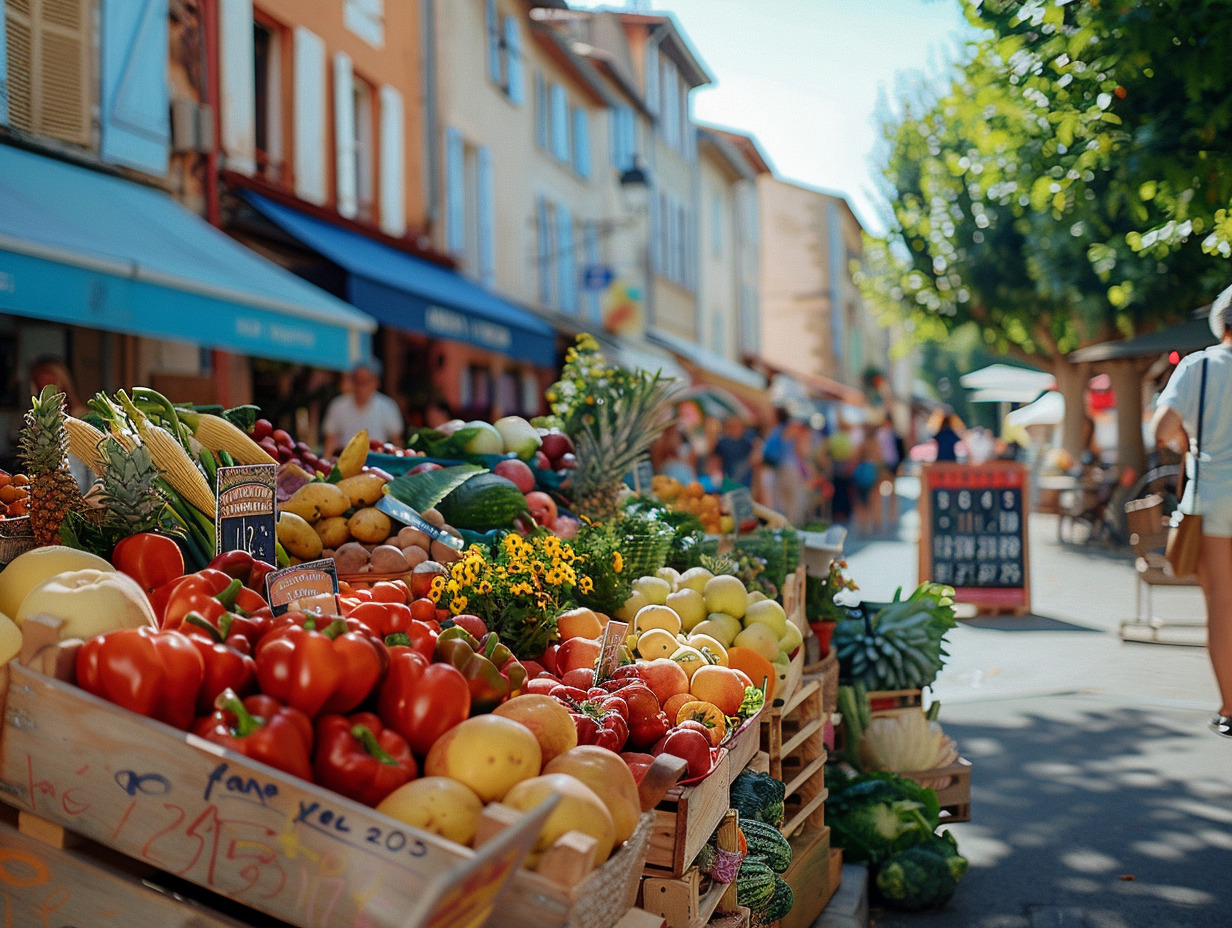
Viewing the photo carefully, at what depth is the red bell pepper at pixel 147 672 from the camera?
185 cm

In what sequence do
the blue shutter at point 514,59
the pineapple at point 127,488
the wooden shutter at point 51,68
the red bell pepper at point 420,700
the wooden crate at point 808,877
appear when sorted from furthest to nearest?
1. the blue shutter at point 514,59
2. the wooden shutter at point 51,68
3. the wooden crate at point 808,877
4. the pineapple at point 127,488
5. the red bell pepper at point 420,700

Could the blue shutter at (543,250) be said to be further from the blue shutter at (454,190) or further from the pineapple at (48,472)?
the pineapple at (48,472)

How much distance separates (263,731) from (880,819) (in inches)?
114

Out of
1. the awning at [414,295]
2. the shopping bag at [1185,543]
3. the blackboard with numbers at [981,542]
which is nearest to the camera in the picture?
the shopping bag at [1185,543]

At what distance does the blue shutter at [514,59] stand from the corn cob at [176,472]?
14.7 meters

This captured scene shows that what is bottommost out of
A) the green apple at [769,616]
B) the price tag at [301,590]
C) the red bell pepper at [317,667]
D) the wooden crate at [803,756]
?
the wooden crate at [803,756]

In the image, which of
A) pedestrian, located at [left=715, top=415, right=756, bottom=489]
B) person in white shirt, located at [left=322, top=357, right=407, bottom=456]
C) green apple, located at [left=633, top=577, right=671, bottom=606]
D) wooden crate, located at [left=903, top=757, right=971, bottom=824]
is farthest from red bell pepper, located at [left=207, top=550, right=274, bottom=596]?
pedestrian, located at [left=715, top=415, right=756, bottom=489]

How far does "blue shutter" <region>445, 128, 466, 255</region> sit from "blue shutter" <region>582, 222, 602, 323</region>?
563cm

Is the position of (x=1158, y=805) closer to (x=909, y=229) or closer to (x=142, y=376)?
(x=142, y=376)

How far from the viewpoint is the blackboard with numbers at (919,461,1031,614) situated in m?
9.38

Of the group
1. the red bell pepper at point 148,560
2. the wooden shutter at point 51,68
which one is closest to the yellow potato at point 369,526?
the red bell pepper at point 148,560

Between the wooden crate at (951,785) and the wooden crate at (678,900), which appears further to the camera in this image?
the wooden crate at (951,785)

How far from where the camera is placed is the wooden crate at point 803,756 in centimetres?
365

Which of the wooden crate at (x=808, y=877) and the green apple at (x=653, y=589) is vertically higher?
the green apple at (x=653, y=589)
